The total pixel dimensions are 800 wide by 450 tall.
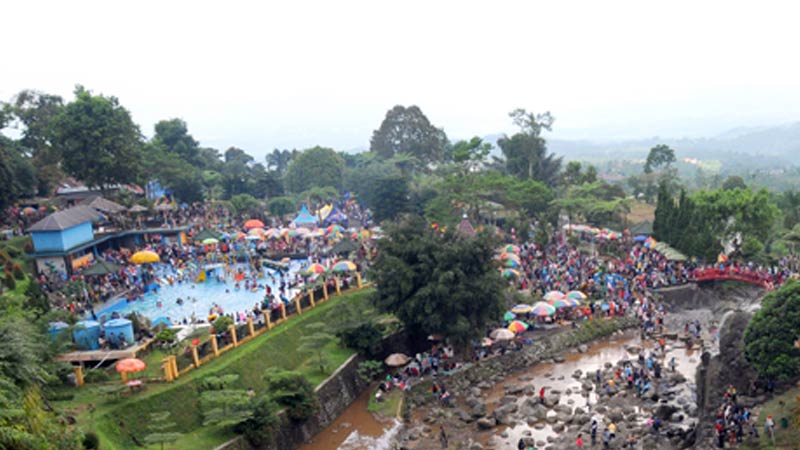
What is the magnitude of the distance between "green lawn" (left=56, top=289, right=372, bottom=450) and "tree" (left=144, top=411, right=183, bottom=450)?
252mm

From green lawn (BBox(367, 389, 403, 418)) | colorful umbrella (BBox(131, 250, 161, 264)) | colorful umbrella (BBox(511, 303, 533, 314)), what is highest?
colorful umbrella (BBox(131, 250, 161, 264))

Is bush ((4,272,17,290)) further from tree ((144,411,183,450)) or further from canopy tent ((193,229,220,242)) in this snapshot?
tree ((144,411,183,450))

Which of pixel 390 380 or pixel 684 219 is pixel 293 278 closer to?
pixel 390 380

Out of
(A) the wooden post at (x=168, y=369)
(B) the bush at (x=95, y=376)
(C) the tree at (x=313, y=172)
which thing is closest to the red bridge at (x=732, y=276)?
(A) the wooden post at (x=168, y=369)

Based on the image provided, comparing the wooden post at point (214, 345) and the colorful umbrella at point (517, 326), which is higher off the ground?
the wooden post at point (214, 345)

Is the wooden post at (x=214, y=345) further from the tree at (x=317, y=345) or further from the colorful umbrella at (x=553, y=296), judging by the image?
the colorful umbrella at (x=553, y=296)

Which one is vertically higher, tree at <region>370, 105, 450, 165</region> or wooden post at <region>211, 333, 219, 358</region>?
tree at <region>370, 105, 450, 165</region>

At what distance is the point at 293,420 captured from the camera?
18984 millimetres

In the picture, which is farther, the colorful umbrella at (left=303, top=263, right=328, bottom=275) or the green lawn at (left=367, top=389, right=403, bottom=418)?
the colorful umbrella at (left=303, top=263, right=328, bottom=275)

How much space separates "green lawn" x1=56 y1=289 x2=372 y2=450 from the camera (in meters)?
16.0

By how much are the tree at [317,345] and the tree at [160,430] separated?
572 cm

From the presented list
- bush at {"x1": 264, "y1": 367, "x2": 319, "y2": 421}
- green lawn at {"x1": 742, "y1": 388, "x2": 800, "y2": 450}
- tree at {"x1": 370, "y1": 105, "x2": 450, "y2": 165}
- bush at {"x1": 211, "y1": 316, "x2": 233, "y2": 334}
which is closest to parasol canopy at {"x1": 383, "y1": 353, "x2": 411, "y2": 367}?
bush at {"x1": 264, "y1": 367, "x2": 319, "y2": 421}

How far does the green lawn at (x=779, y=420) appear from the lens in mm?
14525

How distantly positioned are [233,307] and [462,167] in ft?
86.5
